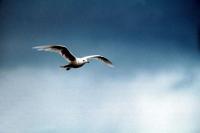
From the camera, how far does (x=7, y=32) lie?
2936mm

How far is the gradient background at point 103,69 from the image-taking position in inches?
114

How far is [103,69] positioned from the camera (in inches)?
121

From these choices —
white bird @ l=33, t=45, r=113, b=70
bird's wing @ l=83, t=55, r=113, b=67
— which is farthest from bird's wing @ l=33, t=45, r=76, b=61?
bird's wing @ l=83, t=55, r=113, b=67

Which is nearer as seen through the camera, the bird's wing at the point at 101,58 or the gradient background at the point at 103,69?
the gradient background at the point at 103,69

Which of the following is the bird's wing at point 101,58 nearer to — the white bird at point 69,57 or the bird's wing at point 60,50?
the white bird at point 69,57

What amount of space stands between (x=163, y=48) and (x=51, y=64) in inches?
39.4

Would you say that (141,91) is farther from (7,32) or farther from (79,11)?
(7,32)

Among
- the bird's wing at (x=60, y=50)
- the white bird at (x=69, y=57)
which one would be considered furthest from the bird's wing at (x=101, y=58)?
the bird's wing at (x=60, y=50)

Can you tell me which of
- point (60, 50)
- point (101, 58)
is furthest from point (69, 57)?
point (101, 58)

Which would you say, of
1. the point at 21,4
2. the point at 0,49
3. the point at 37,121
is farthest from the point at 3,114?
the point at 21,4

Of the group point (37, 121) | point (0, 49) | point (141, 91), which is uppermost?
point (0, 49)

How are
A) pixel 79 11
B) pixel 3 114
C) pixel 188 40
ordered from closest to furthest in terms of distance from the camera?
pixel 3 114
pixel 79 11
pixel 188 40

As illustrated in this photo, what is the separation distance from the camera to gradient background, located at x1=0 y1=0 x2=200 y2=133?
9.50ft

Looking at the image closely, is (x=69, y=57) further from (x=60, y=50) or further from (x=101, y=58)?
(x=101, y=58)
